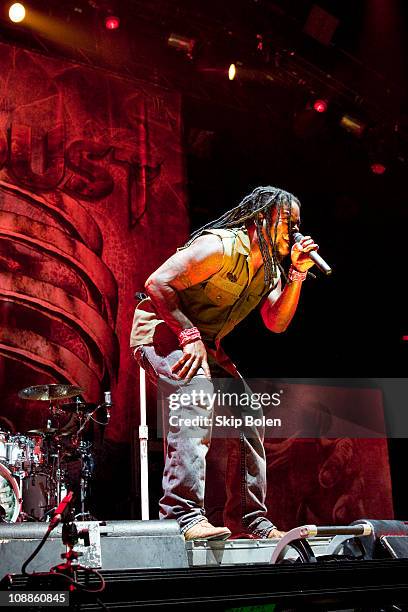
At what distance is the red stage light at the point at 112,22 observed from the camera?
20.5 ft

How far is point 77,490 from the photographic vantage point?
5.90 metres

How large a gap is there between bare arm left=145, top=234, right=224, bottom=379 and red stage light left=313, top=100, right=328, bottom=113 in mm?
3862

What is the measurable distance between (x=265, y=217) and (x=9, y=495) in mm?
3341

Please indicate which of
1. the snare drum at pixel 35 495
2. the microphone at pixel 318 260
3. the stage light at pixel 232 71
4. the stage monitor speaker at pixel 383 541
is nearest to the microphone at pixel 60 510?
the stage monitor speaker at pixel 383 541

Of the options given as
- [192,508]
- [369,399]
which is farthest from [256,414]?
[369,399]

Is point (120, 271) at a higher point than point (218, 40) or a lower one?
lower

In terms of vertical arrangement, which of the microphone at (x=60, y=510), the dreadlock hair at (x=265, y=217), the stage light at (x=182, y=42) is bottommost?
the microphone at (x=60, y=510)

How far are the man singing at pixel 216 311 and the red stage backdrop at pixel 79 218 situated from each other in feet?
9.09

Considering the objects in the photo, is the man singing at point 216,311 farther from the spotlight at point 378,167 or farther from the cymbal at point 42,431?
the spotlight at point 378,167

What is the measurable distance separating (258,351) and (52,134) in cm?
285

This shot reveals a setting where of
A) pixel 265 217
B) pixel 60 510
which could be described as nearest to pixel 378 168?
pixel 265 217

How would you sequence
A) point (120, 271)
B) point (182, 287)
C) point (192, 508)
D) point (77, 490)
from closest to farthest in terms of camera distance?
point (192, 508) < point (182, 287) < point (77, 490) < point (120, 271)

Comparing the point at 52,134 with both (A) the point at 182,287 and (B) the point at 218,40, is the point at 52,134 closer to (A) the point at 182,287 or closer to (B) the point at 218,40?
(B) the point at 218,40

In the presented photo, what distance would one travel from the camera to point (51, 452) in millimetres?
5953
